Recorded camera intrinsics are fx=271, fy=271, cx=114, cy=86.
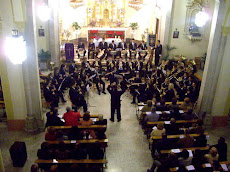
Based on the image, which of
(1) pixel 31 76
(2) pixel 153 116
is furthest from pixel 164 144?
(1) pixel 31 76

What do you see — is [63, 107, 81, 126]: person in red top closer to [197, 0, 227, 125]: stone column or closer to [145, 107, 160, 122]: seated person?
[145, 107, 160, 122]: seated person

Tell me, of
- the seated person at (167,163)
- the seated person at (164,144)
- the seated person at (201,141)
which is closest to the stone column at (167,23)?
the seated person at (201,141)

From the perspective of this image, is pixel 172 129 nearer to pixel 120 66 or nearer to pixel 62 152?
pixel 62 152

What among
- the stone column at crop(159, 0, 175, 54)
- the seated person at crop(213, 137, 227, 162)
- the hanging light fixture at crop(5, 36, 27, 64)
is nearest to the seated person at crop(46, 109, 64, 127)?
the hanging light fixture at crop(5, 36, 27, 64)

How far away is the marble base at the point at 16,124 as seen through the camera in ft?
34.1

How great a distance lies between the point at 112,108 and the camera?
442 inches

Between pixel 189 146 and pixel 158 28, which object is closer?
pixel 189 146

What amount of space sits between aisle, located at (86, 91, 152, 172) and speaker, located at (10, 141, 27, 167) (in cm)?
270

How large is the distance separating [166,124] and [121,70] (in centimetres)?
571

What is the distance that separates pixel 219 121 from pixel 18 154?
26.1ft

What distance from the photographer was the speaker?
27.7ft

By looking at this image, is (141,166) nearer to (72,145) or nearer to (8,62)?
(72,145)

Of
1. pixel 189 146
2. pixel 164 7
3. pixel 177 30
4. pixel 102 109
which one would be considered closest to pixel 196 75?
pixel 177 30

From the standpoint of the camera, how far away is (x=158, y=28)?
19344 mm
